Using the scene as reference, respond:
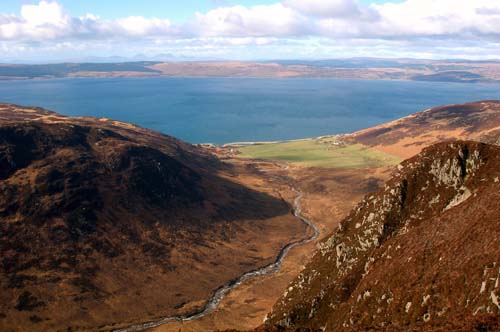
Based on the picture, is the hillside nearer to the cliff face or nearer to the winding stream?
the winding stream

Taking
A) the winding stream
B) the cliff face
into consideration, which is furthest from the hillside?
the cliff face

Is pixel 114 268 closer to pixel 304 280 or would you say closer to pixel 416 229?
A: pixel 304 280

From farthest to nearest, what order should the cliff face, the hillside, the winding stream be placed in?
the hillside, the winding stream, the cliff face

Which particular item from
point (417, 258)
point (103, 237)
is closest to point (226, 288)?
point (103, 237)

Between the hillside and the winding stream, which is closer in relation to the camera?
the winding stream

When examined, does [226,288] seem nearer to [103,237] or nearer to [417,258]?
[103,237]

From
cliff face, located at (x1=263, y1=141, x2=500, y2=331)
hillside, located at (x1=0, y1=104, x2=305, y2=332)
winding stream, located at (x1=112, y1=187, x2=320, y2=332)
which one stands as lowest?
winding stream, located at (x1=112, y1=187, x2=320, y2=332)

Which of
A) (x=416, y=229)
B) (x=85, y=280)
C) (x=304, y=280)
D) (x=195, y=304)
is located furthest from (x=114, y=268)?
(x=416, y=229)

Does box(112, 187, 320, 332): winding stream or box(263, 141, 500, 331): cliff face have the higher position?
box(263, 141, 500, 331): cliff face
